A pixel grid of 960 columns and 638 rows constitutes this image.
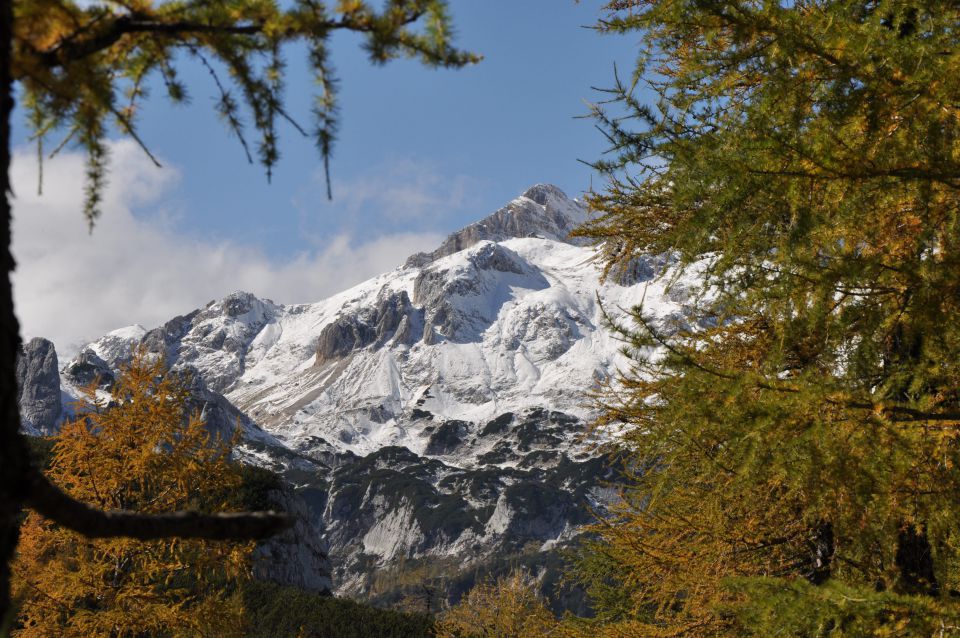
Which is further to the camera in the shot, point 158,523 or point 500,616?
point 500,616

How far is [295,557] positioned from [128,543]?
52.0 meters

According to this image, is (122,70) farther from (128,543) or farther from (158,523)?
(128,543)

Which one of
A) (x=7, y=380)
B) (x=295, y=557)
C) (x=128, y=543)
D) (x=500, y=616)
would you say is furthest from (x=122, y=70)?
(x=295, y=557)

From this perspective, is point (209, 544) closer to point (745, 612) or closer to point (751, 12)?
point (745, 612)

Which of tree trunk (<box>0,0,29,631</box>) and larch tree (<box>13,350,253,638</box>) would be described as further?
larch tree (<box>13,350,253,638</box>)

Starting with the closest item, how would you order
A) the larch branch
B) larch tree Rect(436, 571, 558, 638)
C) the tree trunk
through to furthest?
the tree trunk, the larch branch, larch tree Rect(436, 571, 558, 638)

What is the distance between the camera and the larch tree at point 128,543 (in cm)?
759

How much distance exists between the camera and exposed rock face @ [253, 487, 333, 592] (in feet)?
150

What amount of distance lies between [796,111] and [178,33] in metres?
3.49

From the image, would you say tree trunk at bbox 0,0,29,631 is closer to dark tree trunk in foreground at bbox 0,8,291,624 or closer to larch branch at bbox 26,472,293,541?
dark tree trunk in foreground at bbox 0,8,291,624

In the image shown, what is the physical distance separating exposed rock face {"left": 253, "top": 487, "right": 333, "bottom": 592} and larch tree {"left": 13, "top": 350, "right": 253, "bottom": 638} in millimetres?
32290

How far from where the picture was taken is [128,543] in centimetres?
749

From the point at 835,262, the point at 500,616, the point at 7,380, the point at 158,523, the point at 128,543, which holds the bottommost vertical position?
the point at 500,616

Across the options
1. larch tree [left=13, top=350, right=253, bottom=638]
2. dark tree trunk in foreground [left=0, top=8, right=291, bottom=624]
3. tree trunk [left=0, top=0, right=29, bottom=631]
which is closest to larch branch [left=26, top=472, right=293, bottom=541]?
dark tree trunk in foreground [left=0, top=8, right=291, bottom=624]
